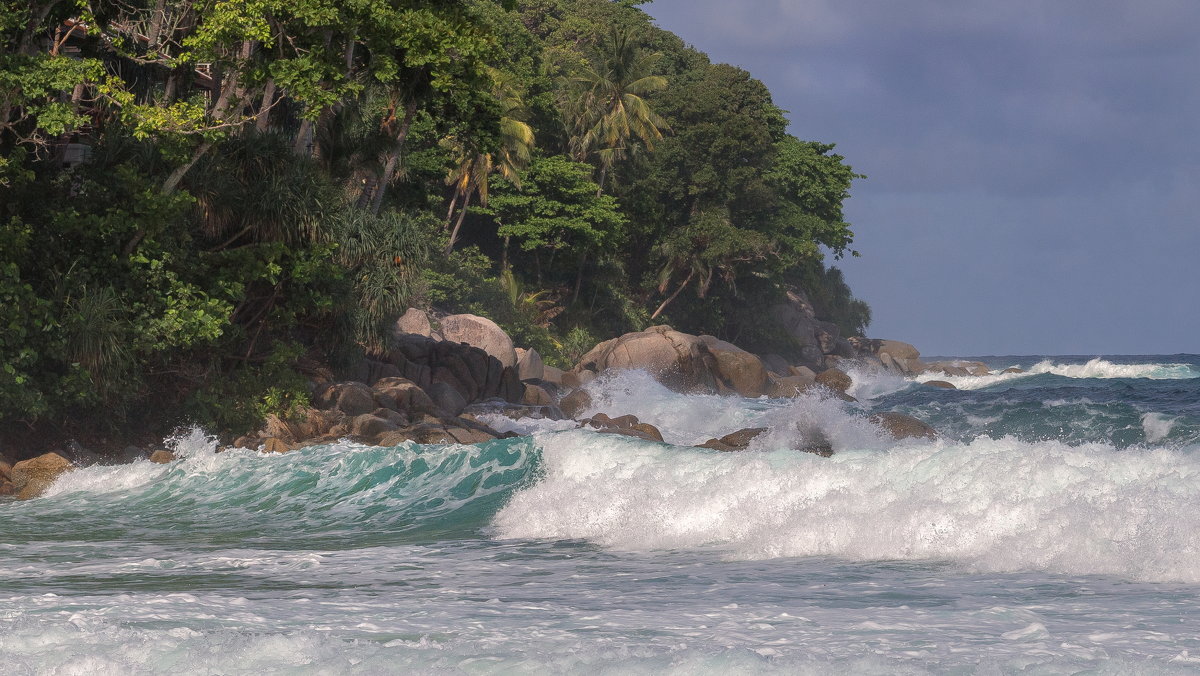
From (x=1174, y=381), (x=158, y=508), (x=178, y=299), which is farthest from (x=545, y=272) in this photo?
(x=158, y=508)

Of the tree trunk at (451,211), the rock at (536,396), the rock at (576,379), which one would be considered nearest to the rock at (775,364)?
the tree trunk at (451,211)

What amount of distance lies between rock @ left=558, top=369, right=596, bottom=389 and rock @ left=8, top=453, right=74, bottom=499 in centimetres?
2204

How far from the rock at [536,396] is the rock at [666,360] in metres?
5.20

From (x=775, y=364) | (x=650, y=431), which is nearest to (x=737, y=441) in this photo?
(x=650, y=431)

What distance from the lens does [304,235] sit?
19.5 metres

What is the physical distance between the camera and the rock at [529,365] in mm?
36406

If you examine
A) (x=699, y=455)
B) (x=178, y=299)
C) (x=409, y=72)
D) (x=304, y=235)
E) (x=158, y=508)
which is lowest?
(x=158, y=508)

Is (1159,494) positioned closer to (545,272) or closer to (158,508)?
(158,508)

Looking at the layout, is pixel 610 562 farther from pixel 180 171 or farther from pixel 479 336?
pixel 479 336

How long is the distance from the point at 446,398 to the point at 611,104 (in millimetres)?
24636

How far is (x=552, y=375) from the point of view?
3884 centimetres

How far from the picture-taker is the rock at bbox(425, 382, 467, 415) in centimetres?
2753

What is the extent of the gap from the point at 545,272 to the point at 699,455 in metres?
35.7

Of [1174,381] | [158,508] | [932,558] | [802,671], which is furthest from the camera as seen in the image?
[1174,381]
